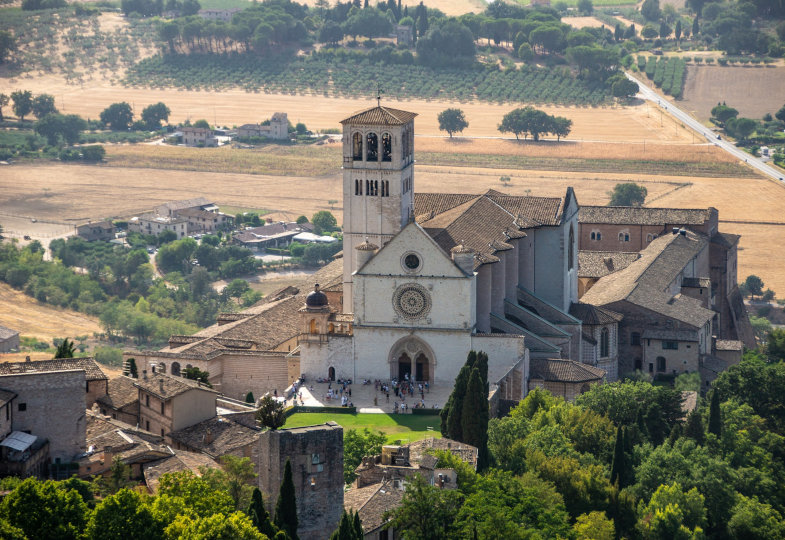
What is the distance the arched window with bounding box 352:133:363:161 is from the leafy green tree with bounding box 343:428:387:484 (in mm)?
24029

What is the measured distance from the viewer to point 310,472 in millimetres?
70500

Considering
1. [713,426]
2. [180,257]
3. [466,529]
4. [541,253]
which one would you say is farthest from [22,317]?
[466,529]

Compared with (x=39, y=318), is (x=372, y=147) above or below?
above

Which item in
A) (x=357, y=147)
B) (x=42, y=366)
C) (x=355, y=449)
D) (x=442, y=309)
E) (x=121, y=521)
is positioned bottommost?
(x=355, y=449)

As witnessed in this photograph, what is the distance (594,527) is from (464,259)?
955 inches

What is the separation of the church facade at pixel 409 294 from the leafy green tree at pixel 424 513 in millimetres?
26392

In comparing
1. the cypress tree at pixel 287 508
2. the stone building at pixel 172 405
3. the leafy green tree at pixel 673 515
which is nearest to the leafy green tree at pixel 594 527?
the leafy green tree at pixel 673 515

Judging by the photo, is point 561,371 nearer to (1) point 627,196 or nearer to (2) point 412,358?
(2) point 412,358

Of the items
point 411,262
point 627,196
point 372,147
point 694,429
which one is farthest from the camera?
point 627,196

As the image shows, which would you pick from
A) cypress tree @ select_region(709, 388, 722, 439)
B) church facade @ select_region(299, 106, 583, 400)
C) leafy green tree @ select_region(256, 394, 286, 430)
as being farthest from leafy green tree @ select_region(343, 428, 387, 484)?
cypress tree @ select_region(709, 388, 722, 439)

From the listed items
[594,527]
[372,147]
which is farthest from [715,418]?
[372,147]

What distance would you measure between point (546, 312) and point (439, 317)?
456 inches

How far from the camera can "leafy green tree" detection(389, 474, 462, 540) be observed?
71.9 m

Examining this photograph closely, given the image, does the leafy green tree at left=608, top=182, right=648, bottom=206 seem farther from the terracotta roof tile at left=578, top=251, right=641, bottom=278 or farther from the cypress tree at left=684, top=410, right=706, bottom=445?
the cypress tree at left=684, top=410, right=706, bottom=445
